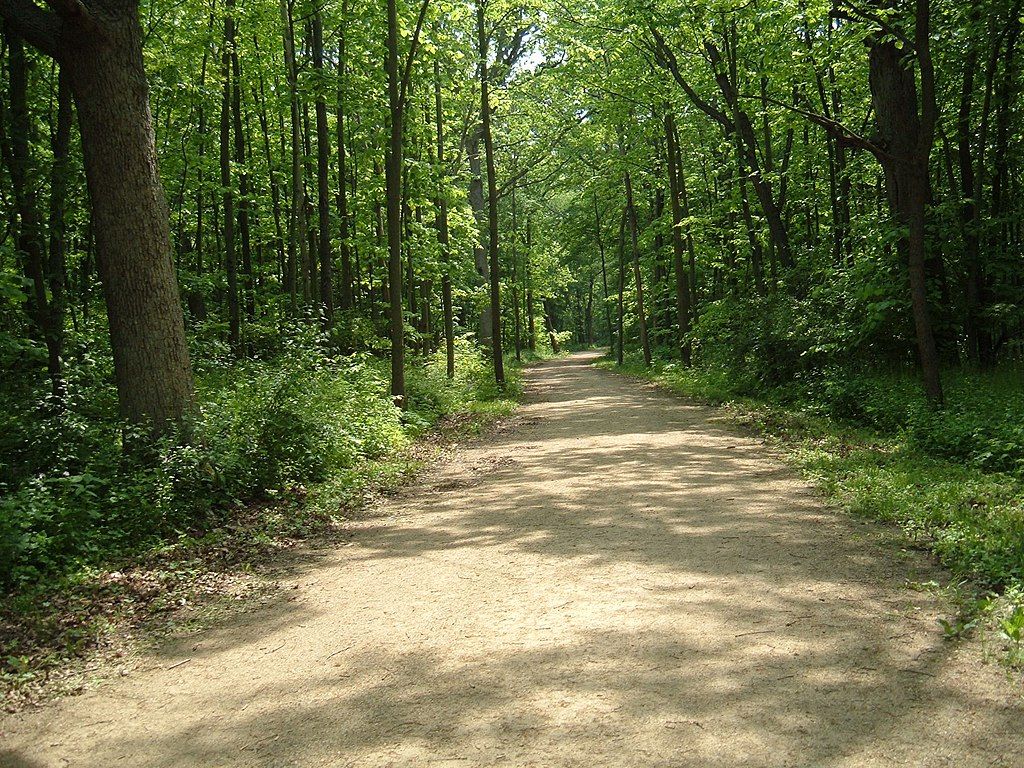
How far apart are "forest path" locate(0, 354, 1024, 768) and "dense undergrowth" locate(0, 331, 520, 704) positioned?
2.80ft

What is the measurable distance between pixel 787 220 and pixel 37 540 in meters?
22.5

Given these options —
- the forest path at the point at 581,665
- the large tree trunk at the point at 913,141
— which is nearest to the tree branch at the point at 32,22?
the forest path at the point at 581,665

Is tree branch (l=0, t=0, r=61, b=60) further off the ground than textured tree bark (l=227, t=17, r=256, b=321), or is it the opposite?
textured tree bark (l=227, t=17, r=256, b=321)

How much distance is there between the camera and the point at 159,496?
6.96 m

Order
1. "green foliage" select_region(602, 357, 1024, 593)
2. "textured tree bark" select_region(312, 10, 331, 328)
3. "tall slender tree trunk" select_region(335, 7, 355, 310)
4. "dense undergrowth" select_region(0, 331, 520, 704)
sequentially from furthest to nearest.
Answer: "tall slender tree trunk" select_region(335, 7, 355, 310) → "textured tree bark" select_region(312, 10, 331, 328) → "green foliage" select_region(602, 357, 1024, 593) → "dense undergrowth" select_region(0, 331, 520, 704)

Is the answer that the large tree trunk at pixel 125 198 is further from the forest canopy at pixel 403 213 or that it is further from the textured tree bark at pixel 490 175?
the textured tree bark at pixel 490 175

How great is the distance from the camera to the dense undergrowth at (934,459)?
4887 millimetres

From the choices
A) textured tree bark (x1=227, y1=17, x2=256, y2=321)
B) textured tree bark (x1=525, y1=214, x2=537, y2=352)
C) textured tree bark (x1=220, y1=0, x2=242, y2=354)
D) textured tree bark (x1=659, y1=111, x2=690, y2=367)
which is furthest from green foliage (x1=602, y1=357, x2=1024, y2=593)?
textured tree bark (x1=525, y1=214, x2=537, y2=352)

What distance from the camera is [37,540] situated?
565 centimetres

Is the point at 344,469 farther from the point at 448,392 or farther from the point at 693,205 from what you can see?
the point at 693,205

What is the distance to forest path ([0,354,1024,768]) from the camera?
3.19 metres

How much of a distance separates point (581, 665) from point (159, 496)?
4.91 m

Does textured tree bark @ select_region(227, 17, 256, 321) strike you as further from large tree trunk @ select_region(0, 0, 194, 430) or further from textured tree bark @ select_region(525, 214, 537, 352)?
textured tree bark @ select_region(525, 214, 537, 352)

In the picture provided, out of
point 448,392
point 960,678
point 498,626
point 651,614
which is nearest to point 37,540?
point 498,626
